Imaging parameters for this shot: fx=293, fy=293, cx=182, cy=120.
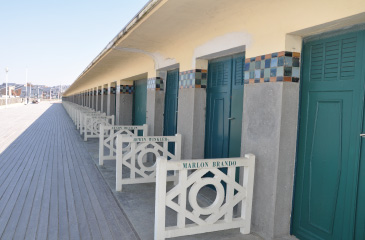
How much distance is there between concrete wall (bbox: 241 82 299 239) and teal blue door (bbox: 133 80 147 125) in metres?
6.23

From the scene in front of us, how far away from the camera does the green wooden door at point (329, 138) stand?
261 cm

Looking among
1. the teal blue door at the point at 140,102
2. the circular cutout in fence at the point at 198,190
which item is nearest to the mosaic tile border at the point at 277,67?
the circular cutout in fence at the point at 198,190

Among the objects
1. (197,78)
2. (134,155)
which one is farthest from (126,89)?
(134,155)

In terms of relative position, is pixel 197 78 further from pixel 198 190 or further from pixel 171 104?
pixel 198 190

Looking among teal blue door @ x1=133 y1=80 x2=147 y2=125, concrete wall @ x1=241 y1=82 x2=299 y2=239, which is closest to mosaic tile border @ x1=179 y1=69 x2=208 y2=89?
concrete wall @ x1=241 y1=82 x2=299 y2=239

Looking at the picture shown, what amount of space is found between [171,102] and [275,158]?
3775 mm

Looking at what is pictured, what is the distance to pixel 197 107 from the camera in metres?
4.95

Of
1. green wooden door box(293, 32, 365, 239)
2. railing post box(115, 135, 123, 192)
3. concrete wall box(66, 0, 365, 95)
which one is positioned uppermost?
concrete wall box(66, 0, 365, 95)

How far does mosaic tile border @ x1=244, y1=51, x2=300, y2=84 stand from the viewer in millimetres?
3059

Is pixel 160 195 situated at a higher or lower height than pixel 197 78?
lower

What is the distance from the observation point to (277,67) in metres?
3.12

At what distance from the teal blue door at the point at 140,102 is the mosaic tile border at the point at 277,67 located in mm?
6072

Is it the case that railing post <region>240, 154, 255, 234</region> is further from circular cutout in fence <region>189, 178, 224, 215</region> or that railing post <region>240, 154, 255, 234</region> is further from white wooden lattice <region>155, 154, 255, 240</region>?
circular cutout in fence <region>189, 178, 224, 215</region>

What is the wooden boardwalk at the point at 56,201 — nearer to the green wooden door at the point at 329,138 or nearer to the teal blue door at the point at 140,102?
the green wooden door at the point at 329,138
